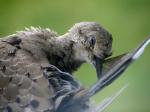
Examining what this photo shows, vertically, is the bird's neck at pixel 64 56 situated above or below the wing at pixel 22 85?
below

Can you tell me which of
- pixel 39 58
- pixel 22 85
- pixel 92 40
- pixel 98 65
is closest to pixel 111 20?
pixel 92 40

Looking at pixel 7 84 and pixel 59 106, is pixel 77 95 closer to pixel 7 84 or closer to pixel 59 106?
pixel 59 106

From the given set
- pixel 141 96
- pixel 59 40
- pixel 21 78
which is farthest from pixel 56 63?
pixel 141 96

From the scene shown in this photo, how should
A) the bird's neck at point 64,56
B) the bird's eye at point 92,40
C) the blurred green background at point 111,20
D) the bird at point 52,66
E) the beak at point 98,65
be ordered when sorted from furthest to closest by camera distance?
1. the blurred green background at point 111,20
2. the bird's eye at point 92,40
3. the beak at point 98,65
4. the bird's neck at point 64,56
5. the bird at point 52,66

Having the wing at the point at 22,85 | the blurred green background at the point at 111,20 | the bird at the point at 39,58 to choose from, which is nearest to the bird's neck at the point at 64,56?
the bird at the point at 39,58

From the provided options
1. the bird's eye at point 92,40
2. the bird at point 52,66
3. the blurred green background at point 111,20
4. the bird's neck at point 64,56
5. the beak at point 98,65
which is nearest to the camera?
the bird at point 52,66

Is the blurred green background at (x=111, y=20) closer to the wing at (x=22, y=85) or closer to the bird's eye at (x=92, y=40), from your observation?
the bird's eye at (x=92, y=40)

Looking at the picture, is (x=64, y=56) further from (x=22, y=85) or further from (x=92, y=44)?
(x=22, y=85)
